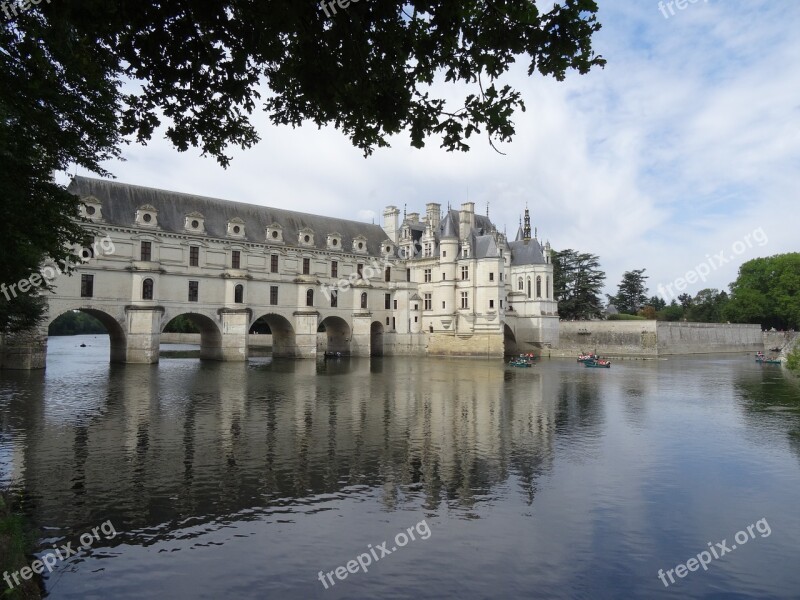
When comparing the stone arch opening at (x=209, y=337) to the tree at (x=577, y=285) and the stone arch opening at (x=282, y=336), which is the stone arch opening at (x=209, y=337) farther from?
the tree at (x=577, y=285)

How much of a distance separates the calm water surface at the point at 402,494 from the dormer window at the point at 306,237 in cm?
2832

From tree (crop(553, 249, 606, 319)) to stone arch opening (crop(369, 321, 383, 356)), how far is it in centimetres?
2848

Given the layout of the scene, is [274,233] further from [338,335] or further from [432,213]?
[432,213]

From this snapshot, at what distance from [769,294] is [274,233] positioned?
73.9m

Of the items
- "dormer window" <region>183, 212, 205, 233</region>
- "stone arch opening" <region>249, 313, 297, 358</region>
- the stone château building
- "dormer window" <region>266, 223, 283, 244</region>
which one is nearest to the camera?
the stone château building

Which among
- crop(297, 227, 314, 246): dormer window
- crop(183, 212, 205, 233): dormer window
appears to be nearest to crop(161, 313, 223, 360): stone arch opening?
crop(183, 212, 205, 233): dormer window

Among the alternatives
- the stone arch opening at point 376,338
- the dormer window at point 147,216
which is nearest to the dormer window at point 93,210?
the dormer window at point 147,216

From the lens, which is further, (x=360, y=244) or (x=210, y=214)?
(x=360, y=244)

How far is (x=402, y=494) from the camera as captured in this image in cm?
1108

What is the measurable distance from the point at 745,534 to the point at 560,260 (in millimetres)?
67647

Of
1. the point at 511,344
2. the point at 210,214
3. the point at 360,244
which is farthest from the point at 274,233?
the point at 511,344

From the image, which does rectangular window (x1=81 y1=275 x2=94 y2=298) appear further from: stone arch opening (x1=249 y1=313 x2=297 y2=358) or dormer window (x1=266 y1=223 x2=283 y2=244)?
dormer window (x1=266 y1=223 x2=283 y2=244)

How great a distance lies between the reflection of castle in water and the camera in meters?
10.5

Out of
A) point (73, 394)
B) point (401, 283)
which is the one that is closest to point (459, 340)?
point (401, 283)
